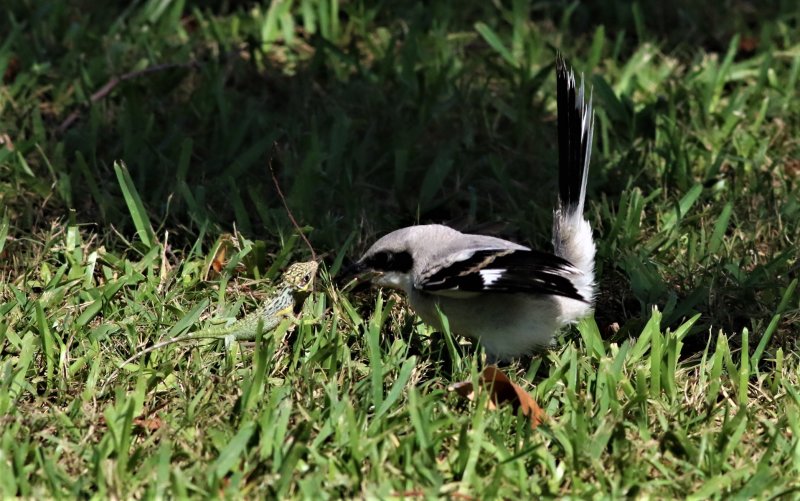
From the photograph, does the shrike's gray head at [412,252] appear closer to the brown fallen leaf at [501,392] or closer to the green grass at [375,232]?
the green grass at [375,232]

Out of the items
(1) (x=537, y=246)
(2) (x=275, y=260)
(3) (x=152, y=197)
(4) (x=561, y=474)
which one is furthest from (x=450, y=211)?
(4) (x=561, y=474)

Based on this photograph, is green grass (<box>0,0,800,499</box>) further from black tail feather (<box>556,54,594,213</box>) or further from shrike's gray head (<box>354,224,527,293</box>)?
black tail feather (<box>556,54,594,213</box>)

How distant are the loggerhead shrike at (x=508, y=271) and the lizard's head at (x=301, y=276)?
0.27 m

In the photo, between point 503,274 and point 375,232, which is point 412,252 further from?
point 375,232

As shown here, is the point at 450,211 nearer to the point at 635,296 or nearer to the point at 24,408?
the point at 635,296

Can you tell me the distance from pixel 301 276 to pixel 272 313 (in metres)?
0.22

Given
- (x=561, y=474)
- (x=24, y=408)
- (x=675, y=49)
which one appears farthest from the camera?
(x=675, y=49)

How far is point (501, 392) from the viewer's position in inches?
154

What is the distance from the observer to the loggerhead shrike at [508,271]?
4.00 meters

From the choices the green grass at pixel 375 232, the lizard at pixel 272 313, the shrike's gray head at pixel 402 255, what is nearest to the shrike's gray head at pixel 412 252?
the shrike's gray head at pixel 402 255

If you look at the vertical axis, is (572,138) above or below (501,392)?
above

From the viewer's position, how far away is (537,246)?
16.6 feet

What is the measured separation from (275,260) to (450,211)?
1.00 metres

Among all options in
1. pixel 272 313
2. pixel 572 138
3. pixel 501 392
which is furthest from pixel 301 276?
pixel 572 138
